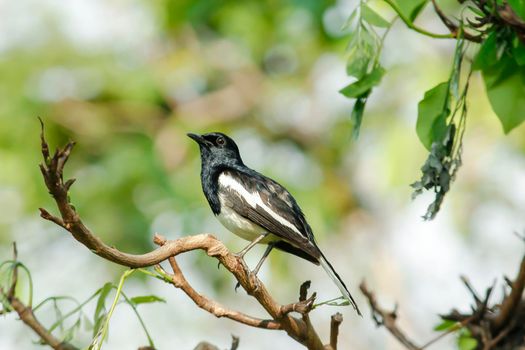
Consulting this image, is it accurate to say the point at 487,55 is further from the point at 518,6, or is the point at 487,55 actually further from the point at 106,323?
the point at 106,323

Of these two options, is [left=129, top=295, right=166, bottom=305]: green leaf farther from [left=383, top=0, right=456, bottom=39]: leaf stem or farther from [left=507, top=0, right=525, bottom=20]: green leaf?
[left=507, top=0, right=525, bottom=20]: green leaf

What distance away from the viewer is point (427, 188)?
2.02 metres

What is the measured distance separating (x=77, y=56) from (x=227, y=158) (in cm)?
377

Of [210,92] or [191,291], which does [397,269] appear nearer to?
[210,92]

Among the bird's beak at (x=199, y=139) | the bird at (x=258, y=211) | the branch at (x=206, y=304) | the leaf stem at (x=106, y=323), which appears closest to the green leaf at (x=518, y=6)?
the branch at (x=206, y=304)

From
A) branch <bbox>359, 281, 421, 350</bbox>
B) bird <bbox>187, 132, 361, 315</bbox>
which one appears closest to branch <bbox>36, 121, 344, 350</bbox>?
branch <bbox>359, 281, 421, 350</bbox>

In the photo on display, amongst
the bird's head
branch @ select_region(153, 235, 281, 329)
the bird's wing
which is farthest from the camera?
the bird's head

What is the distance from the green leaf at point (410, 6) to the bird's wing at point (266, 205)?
1.34m

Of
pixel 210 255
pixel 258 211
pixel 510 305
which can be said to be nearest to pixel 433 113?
pixel 510 305

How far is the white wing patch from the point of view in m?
3.40

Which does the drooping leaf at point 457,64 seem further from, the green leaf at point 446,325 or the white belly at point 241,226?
the white belly at point 241,226

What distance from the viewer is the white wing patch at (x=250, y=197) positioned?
11.2 ft

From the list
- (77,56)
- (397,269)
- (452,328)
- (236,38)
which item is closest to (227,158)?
(452,328)

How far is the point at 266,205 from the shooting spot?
11.6ft
